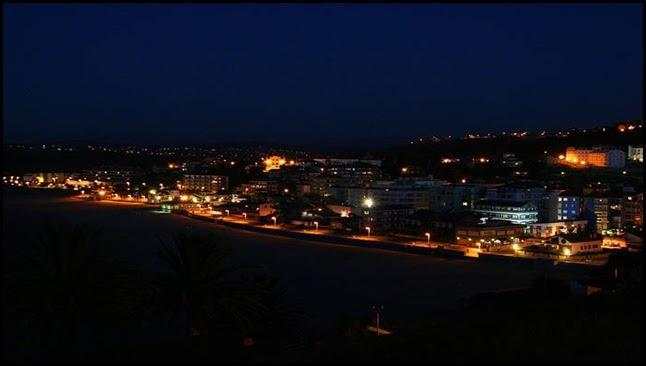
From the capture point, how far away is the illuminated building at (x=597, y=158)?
23.6 meters

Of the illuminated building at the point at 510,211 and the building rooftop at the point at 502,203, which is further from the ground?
the building rooftop at the point at 502,203

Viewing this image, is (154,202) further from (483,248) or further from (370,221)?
(483,248)

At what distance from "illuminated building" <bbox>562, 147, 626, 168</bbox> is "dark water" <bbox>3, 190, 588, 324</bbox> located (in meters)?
14.4

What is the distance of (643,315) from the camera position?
339 centimetres

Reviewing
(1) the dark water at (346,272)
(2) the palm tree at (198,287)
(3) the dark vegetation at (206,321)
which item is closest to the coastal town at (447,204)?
(1) the dark water at (346,272)

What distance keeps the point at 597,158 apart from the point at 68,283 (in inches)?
935

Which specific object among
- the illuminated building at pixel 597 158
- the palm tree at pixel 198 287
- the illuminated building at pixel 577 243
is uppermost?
the illuminated building at pixel 597 158

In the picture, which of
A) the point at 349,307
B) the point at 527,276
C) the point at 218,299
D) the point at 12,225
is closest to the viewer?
the point at 218,299

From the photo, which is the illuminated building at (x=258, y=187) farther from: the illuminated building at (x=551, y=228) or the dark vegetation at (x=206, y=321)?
the dark vegetation at (x=206, y=321)

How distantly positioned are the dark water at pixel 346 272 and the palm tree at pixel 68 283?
2.40 metres

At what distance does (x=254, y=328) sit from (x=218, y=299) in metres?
0.55

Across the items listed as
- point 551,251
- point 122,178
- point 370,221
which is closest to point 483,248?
point 551,251

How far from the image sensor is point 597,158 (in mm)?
24328

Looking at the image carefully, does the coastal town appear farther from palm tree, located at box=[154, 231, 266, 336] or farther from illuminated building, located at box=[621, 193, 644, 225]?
palm tree, located at box=[154, 231, 266, 336]
